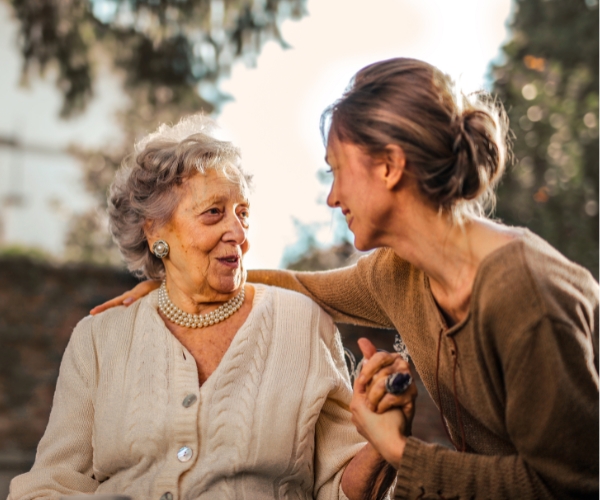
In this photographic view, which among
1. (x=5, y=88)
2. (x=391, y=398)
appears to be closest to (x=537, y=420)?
(x=391, y=398)

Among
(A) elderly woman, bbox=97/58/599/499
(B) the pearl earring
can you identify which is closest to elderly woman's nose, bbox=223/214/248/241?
(B) the pearl earring

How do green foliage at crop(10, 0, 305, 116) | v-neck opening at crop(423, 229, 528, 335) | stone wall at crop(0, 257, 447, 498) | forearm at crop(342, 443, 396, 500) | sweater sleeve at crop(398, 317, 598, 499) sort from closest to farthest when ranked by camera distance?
sweater sleeve at crop(398, 317, 598, 499)
v-neck opening at crop(423, 229, 528, 335)
forearm at crop(342, 443, 396, 500)
green foliage at crop(10, 0, 305, 116)
stone wall at crop(0, 257, 447, 498)

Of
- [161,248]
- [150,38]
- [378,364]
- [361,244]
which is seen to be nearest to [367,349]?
[378,364]

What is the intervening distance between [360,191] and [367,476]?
3.03 ft

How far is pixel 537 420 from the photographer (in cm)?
168

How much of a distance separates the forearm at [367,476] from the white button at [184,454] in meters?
0.52

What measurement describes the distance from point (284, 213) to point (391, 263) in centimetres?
210

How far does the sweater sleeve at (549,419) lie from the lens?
1651 mm

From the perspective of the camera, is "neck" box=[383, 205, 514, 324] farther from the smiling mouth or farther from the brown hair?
the smiling mouth

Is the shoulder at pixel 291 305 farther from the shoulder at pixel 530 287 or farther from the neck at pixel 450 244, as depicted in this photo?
the shoulder at pixel 530 287

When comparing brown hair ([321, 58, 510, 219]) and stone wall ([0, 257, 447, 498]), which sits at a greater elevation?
brown hair ([321, 58, 510, 219])

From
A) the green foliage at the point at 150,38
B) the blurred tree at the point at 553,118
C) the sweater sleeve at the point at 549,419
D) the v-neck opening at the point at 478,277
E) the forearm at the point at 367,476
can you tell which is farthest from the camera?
the green foliage at the point at 150,38

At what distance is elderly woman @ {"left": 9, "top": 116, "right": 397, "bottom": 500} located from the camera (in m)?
2.23

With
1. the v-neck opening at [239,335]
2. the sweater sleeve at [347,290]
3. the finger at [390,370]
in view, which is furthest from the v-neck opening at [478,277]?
the v-neck opening at [239,335]
